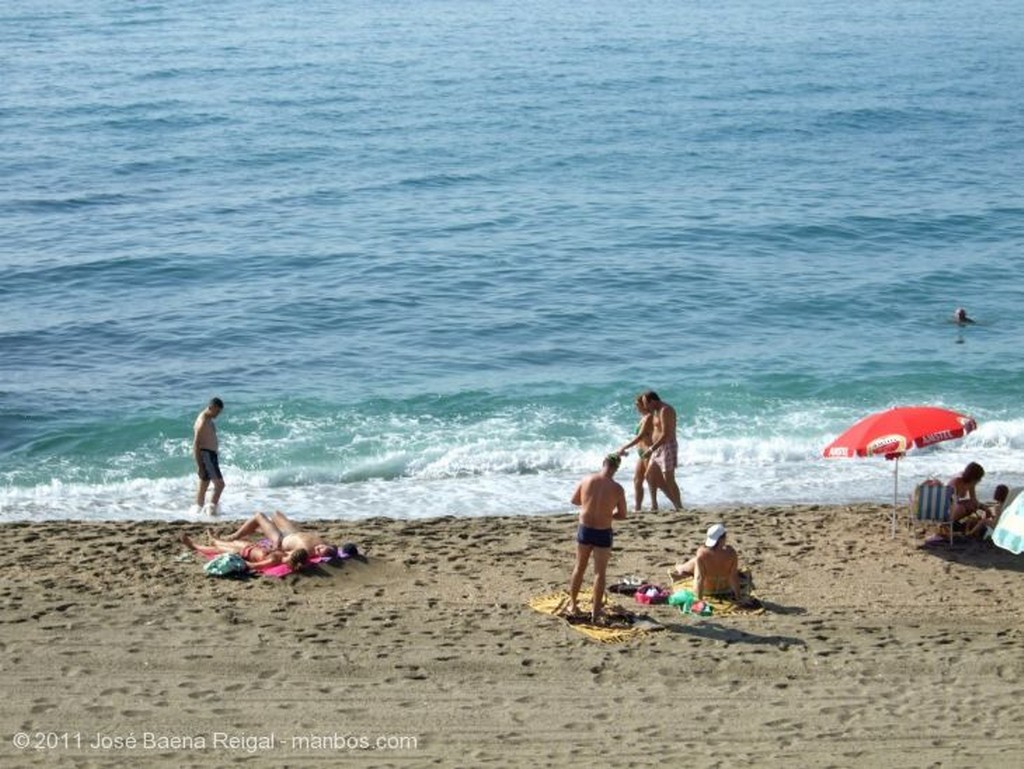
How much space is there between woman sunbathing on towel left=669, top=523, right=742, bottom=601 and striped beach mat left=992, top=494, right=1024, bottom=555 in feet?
7.49

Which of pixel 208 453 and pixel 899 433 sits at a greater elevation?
pixel 899 433

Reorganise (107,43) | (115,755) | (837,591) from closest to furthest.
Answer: (115,755)
(837,591)
(107,43)

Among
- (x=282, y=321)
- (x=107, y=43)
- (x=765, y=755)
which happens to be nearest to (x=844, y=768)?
(x=765, y=755)

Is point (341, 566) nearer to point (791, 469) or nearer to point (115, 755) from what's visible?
point (115, 755)

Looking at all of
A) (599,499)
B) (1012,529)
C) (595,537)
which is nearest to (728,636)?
(595,537)

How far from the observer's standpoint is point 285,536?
527 inches

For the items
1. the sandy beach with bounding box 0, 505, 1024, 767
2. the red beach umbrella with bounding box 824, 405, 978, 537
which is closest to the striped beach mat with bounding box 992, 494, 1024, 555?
the sandy beach with bounding box 0, 505, 1024, 767

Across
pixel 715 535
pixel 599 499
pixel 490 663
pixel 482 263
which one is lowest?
pixel 490 663

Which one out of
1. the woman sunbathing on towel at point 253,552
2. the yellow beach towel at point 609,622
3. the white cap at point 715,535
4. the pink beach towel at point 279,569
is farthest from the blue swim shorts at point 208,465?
the white cap at point 715,535

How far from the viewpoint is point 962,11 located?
2635 inches

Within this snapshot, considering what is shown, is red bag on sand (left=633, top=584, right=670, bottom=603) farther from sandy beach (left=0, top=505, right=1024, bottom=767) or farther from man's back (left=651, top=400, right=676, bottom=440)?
man's back (left=651, top=400, right=676, bottom=440)

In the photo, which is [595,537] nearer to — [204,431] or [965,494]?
[965,494]

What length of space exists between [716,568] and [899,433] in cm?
263

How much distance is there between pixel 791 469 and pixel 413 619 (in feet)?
26.2
